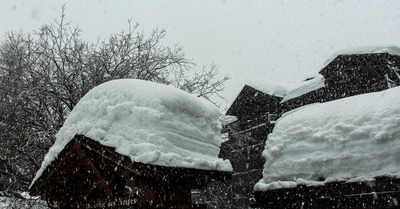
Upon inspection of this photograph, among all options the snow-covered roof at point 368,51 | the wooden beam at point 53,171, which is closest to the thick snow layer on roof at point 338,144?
the wooden beam at point 53,171

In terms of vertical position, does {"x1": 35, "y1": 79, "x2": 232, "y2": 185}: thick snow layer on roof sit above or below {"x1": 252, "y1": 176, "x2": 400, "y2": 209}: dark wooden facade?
above

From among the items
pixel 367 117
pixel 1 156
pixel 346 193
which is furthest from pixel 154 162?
pixel 1 156

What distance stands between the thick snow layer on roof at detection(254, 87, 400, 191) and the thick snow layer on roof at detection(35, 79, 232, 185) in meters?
2.36

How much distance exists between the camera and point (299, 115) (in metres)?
6.77

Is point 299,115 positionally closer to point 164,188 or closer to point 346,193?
point 346,193

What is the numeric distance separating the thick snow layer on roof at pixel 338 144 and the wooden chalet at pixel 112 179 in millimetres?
2307

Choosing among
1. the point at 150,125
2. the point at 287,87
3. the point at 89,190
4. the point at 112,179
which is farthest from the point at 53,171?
the point at 287,87

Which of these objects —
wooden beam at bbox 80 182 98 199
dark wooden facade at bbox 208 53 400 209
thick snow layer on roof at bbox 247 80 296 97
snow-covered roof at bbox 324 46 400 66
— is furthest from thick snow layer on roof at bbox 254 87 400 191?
thick snow layer on roof at bbox 247 80 296 97

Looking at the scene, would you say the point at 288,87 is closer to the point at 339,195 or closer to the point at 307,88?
the point at 307,88

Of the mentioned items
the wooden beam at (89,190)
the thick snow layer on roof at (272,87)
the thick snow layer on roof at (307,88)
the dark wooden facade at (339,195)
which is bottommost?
the dark wooden facade at (339,195)

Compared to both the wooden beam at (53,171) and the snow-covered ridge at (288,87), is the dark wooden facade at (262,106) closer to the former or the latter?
the snow-covered ridge at (288,87)

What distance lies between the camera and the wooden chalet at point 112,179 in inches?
143

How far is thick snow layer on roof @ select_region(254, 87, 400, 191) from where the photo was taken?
4.98m

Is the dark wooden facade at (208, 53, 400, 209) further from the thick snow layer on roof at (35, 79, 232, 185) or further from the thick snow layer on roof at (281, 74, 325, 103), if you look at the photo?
the thick snow layer on roof at (35, 79, 232, 185)
